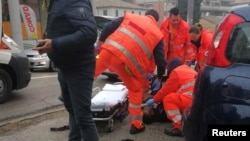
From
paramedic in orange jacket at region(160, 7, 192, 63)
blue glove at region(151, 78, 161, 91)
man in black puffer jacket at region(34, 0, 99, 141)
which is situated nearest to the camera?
man in black puffer jacket at region(34, 0, 99, 141)

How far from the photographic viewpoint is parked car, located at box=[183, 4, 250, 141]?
2.36 m

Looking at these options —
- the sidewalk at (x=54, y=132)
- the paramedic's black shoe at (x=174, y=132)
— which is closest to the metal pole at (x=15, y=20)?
the sidewalk at (x=54, y=132)

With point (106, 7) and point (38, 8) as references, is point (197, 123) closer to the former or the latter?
point (38, 8)

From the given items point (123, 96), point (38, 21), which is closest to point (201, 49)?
point (123, 96)

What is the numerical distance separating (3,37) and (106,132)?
2.92m

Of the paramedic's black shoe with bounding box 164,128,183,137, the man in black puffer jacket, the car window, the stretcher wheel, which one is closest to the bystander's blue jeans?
the man in black puffer jacket

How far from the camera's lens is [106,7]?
233ft

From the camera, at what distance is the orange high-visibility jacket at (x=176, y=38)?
6.06 metres

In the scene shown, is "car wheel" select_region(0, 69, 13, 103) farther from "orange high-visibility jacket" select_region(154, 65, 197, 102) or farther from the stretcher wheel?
"orange high-visibility jacket" select_region(154, 65, 197, 102)

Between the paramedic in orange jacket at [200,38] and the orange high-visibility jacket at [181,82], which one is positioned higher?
the paramedic in orange jacket at [200,38]

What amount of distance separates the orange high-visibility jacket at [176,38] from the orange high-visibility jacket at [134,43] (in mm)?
1789

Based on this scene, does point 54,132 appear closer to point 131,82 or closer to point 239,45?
point 131,82

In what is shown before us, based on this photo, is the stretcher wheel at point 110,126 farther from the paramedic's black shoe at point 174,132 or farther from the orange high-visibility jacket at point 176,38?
the orange high-visibility jacket at point 176,38

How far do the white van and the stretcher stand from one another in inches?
76.0
